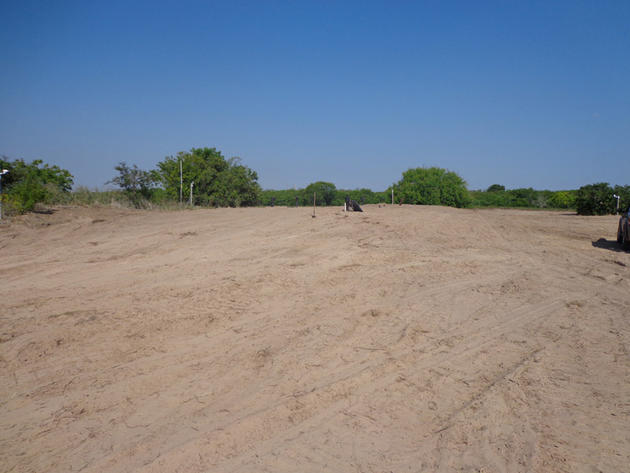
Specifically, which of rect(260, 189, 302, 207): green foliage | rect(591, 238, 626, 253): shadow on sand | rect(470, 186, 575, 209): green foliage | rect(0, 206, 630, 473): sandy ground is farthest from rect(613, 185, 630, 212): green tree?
rect(260, 189, 302, 207): green foliage

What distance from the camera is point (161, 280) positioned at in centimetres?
618

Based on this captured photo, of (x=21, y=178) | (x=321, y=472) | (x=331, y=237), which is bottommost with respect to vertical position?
(x=321, y=472)

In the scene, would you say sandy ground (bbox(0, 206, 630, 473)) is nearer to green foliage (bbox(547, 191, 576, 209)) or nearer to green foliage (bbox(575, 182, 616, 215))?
green foliage (bbox(575, 182, 616, 215))

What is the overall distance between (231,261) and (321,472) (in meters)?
5.35

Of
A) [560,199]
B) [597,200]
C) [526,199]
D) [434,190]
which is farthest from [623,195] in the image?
[526,199]

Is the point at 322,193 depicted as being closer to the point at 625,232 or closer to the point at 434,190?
the point at 434,190

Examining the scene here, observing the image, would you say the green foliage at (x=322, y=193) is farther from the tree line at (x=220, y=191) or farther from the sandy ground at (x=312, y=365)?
the sandy ground at (x=312, y=365)

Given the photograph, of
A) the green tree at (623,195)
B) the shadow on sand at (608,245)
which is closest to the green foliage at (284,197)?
the green tree at (623,195)

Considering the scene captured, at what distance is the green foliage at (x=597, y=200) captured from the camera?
68.4 ft

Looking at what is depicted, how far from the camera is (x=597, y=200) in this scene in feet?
69.0

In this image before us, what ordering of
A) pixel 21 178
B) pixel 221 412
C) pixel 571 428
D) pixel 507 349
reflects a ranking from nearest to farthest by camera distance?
pixel 571 428, pixel 221 412, pixel 507 349, pixel 21 178

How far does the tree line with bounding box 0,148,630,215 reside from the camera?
55.9ft

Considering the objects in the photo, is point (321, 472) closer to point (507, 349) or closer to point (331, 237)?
point (507, 349)

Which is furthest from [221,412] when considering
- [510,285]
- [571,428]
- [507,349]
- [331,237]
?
[331,237]
